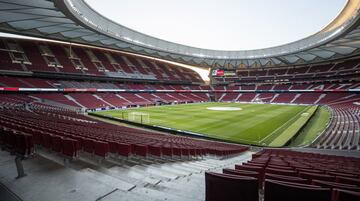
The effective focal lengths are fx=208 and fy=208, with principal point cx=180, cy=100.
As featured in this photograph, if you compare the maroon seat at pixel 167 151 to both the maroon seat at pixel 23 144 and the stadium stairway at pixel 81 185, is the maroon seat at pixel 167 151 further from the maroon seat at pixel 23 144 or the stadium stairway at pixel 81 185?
the maroon seat at pixel 23 144

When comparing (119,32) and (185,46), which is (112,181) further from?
(185,46)

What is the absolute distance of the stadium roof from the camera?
2364 centimetres

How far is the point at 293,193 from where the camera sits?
2.12 m

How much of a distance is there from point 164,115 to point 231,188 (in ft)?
95.9

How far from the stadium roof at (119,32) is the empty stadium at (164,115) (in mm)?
259

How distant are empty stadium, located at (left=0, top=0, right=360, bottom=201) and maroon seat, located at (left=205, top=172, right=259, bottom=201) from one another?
12mm

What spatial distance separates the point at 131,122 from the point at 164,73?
4188cm

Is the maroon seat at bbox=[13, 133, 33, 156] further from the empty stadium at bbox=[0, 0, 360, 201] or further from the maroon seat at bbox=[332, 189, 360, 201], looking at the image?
the maroon seat at bbox=[332, 189, 360, 201]

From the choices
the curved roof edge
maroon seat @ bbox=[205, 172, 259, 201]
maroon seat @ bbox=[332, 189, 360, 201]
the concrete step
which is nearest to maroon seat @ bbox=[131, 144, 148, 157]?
the concrete step

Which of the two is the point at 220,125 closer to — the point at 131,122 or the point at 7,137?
the point at 131,122

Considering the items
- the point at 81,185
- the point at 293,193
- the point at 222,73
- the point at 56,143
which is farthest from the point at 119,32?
the point at 293,193

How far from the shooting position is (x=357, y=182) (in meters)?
3.37

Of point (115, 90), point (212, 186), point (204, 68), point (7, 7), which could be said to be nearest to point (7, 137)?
point (212, 186)

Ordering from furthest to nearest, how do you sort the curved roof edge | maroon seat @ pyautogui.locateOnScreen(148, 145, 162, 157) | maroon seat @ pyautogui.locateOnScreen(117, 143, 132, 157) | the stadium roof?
the curved roof edge
the stadium roof
maroon seat @ pyautogui.locateOnScreen(148, 145, 162, 157)
maroon seat @ pyautogui.locateOnScreen(117, 143, 132, 157)
